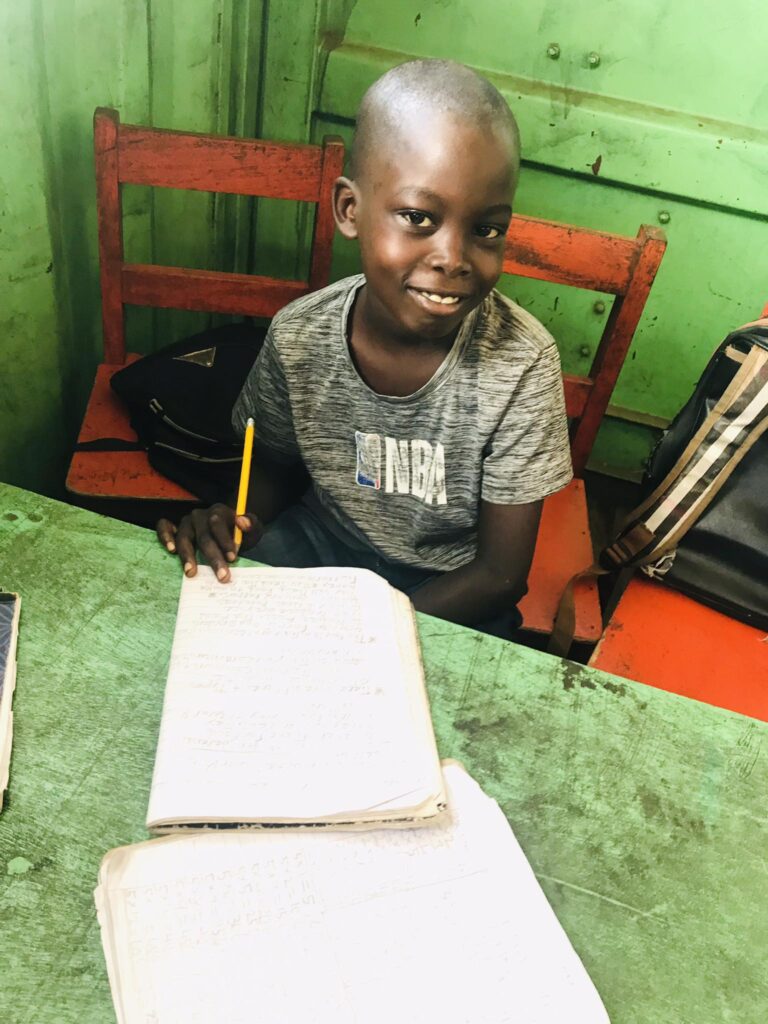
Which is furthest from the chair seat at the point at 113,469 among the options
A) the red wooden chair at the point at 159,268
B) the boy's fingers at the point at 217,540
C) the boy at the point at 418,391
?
the boy's fingers at the point at 217,540

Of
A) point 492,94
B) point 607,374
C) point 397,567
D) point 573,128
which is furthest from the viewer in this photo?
point 573,128

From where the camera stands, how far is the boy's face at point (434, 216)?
0.86m

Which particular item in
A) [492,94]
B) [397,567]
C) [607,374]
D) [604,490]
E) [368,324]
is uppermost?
[492,94]

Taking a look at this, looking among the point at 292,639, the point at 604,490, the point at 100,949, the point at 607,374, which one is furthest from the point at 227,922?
the point at 604,490

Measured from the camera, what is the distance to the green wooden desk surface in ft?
1.86

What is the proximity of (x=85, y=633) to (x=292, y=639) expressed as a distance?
0.64ft

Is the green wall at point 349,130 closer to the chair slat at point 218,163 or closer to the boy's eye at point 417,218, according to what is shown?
the chair slat at point 218,163

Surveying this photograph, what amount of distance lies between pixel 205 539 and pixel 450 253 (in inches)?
16.2

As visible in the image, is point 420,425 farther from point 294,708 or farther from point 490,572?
point 294,708

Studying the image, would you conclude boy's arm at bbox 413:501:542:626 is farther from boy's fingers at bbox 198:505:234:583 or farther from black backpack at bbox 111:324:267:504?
black backpack at bbox 111:324:267:504

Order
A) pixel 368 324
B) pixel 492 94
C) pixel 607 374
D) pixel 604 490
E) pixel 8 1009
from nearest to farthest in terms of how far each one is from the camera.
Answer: pixel 8 1009 < pixel 492 94 < pixel 368 324 < pixel 607 374 < pixel 604 490

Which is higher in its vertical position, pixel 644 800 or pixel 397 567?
pixel 644 800

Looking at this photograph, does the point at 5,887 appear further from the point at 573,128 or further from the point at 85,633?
the point at 573,128

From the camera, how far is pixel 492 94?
2.91 feet
